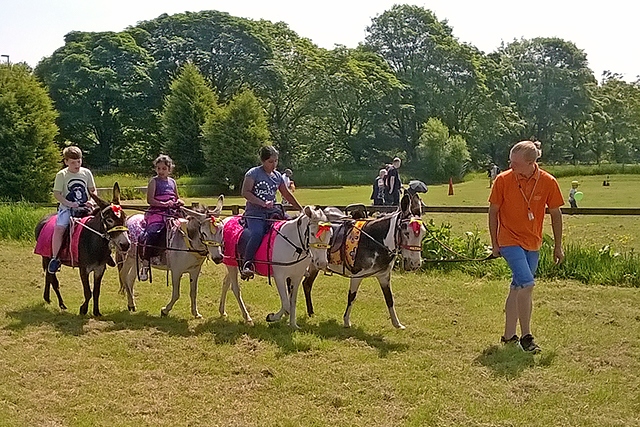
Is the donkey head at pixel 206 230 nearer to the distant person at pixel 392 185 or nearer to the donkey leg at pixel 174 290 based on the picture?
the donkey leg at pixel 174 290

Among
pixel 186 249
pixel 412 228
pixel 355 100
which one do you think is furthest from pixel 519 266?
pixel 355 100

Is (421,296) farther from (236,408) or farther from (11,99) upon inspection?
(11,99)

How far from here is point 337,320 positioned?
8.50 meters

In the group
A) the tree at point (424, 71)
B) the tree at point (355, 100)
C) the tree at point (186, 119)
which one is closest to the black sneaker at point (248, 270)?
the tree at point (186, 119)

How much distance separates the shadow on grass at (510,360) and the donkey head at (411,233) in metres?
1.25

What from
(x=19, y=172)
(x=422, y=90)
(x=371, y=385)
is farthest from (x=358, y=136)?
(x=371, y=385)

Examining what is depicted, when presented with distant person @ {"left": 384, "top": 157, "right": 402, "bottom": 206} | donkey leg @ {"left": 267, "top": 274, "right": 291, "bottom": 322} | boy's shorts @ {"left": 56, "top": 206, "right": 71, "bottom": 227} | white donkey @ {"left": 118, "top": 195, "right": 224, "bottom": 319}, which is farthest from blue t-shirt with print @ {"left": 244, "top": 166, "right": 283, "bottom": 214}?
distant person @ {"left": 384, "top": 157, "right": 402, "bottom": 206}

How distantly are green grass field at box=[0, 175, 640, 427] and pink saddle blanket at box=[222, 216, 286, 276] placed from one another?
0.76 metres

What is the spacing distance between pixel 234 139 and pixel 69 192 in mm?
32004

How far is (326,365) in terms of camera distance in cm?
646

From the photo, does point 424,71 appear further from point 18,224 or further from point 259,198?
point 259,198

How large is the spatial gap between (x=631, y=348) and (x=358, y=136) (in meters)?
53.1

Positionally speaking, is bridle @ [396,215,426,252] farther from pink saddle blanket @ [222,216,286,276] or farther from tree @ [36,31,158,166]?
tree @ [36,31,158,166]

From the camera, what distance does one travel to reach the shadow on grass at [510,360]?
625cm
